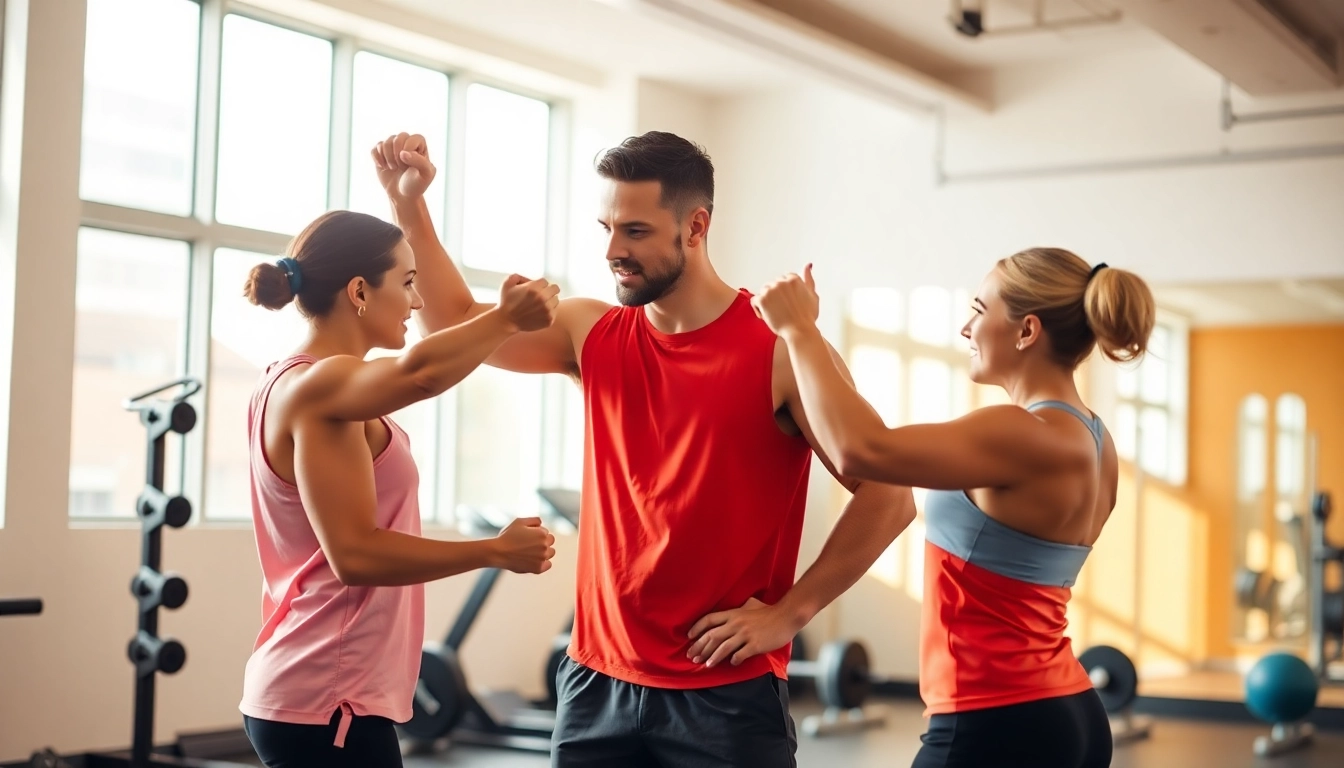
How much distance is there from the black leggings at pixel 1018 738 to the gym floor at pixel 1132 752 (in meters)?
3.70

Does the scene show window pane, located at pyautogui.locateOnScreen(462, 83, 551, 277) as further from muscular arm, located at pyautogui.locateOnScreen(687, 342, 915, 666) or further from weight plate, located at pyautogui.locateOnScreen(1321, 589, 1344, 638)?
muscular arm, located at pyautogui.locateOnScreen(687, 342, 915, 666)

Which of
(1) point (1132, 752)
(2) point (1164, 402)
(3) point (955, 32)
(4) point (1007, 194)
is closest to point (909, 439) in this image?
(1) point (1132, 752)

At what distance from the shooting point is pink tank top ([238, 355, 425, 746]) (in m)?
1.84

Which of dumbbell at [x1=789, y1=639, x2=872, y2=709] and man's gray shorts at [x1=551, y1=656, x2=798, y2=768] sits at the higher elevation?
man's gray shorts at [x1=551, y1=656, x2=798, y2=768]

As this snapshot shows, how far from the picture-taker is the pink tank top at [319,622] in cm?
184

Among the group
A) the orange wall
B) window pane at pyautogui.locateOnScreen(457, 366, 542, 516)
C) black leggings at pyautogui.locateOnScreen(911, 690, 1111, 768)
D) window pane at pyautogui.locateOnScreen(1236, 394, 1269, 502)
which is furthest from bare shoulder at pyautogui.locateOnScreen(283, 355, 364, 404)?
window pane at pyautogui.locateOnScreen(1236, 394, 1269, 502)

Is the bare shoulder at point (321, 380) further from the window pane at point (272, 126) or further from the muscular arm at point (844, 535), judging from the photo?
the window pane at point (272, 126)

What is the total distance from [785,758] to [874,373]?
6216 mm

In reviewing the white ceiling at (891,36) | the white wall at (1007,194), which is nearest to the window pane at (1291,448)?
the white wall at (1007,194)

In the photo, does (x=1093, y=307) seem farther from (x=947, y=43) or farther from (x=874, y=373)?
(x=874, y=373)

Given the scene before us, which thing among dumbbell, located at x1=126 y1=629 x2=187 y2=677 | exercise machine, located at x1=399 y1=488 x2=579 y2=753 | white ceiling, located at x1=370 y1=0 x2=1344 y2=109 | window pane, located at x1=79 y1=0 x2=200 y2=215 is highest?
white ceiling, located at x1=370 y1=0 x2=1344 y2=109

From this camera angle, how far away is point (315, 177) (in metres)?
6.58

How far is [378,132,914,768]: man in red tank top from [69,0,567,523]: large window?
141 inches

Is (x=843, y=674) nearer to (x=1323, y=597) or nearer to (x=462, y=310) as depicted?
(x=1323, y=597)
